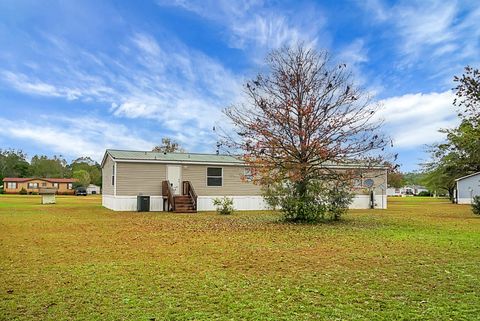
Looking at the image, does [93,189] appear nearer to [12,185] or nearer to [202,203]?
[12,185]

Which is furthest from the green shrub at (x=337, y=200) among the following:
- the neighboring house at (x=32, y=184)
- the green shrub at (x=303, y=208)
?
the neighboring house at (x=32, y=184)

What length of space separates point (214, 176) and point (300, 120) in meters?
10.8

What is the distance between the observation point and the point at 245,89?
15812 mm

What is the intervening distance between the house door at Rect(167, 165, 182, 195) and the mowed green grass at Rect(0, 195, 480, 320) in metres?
12.9

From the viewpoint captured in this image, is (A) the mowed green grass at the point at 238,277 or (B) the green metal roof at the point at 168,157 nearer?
(A) the mowed green grass at the point at 238,277

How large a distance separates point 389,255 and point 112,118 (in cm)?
2120

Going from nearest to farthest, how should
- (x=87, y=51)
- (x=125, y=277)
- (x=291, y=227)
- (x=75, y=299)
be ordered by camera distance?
(x=75, y=299)
(x=125, y=277)
(x=291, y=227)
(x=87, y=51)

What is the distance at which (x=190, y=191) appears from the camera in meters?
23.2

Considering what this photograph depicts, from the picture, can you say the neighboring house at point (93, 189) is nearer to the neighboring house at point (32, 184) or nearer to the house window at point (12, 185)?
the neighboring house at point (32, 184)

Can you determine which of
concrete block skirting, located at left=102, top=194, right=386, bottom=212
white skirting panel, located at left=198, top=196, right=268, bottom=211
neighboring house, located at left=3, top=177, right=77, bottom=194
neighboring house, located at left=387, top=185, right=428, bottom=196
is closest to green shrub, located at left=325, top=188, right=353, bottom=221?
concrete block skirting, located at left=102, top=194, right=386, bottom=212

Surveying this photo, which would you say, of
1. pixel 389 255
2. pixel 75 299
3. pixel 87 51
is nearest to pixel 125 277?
pixel 75 299

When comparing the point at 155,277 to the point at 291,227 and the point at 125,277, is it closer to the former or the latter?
the point at 125,277

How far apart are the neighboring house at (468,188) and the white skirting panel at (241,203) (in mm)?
21848

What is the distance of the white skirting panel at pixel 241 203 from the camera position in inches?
955
